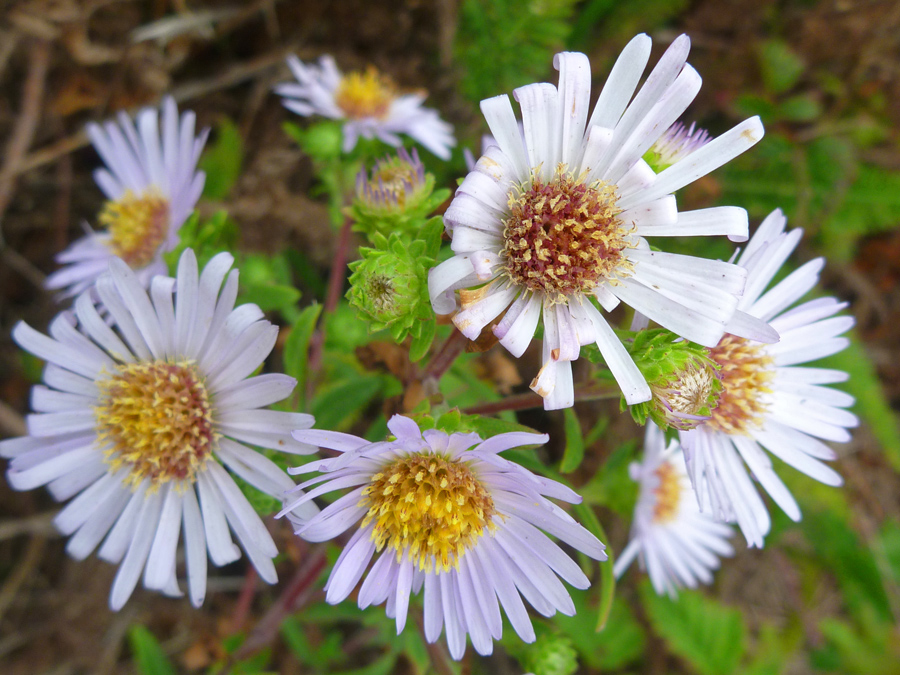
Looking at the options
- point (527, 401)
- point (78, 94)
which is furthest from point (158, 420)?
point (78, 94)

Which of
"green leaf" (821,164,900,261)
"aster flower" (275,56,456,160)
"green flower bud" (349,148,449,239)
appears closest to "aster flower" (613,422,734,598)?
"green flower bud" (349,148,449,239)

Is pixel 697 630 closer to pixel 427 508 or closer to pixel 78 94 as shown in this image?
pixel 427 508

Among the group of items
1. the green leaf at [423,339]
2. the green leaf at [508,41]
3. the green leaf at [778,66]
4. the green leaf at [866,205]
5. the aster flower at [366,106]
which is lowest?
the green leaf at [423,339]

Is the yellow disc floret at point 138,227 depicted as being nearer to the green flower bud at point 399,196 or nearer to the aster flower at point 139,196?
the aster flower at point 139,196

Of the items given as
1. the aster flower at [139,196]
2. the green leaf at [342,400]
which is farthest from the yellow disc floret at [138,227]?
the green leaf at [342,400]

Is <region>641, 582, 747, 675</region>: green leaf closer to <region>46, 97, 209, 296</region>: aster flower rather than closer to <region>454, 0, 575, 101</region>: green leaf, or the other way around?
<region>454, 0, 575, 101</region>: green leaf

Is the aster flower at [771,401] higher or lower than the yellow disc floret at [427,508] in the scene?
higher
